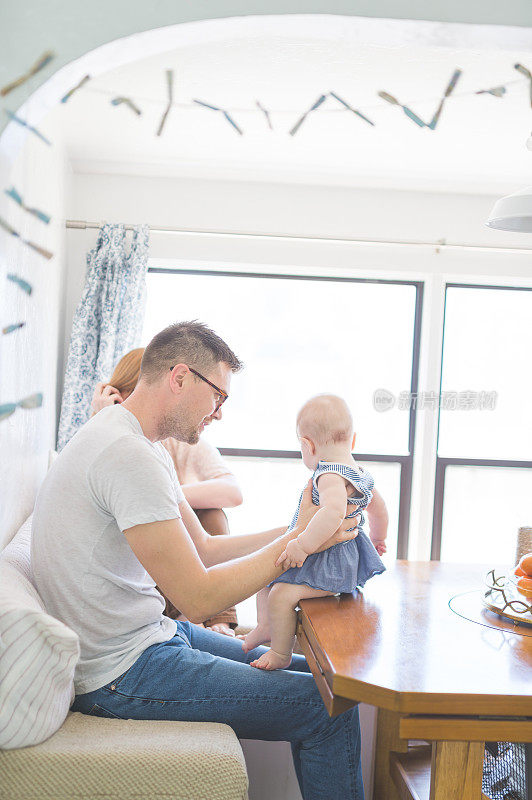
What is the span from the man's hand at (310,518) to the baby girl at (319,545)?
18mm

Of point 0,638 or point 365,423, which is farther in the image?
point 365,423

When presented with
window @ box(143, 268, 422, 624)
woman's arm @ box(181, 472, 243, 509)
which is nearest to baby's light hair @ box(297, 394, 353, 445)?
woman's arm @ box(181, 472, 243, 509)

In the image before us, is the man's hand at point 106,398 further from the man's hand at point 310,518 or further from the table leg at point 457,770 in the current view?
the table leg at point 457,770

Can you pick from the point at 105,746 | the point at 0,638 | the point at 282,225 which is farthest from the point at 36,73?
the point at 282,225

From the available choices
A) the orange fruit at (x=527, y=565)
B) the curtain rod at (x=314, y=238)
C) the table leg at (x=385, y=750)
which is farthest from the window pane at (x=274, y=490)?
the orange fruit at (x=527, y=565)

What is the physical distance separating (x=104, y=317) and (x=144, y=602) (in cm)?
210

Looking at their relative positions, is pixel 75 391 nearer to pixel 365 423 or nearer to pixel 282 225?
pixel 282 225

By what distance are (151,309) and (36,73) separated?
2872 millimetres

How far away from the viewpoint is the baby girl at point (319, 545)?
1.85m

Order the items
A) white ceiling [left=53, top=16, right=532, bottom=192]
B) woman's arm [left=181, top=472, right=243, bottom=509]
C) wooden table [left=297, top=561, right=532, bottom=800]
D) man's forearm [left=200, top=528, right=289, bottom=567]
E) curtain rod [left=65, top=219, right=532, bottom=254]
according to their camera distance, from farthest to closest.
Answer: curtain rod [left=65, top=219, right=532, bottom=254], woman's arm [left=181, top=472, right=243, bottom=509], white ceiling [left=53, top=16, right=532, bottom=192], man's forearm [left=200, top=528, right=289, bottom=567], wooden table [left=297, top=561, right=532, bottom=800]

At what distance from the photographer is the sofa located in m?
1.42

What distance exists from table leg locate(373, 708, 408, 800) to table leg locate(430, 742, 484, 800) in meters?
0.73

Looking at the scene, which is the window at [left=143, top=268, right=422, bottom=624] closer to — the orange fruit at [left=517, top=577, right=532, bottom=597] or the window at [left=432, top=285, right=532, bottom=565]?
the window at [left=432, top=285, right=532, bottom=565]

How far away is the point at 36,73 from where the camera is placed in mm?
1237
